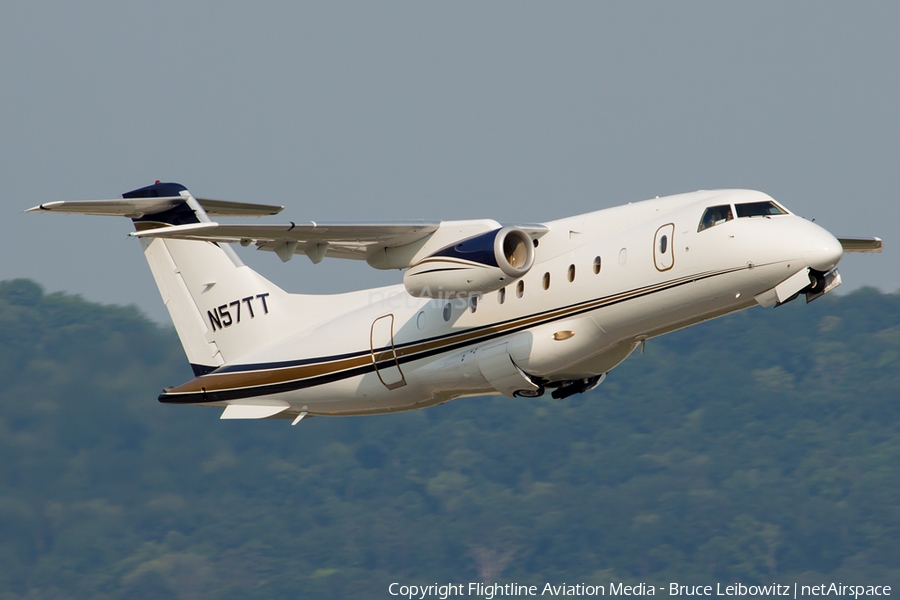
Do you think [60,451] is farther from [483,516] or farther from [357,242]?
[357,242]

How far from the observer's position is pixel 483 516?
132 feet

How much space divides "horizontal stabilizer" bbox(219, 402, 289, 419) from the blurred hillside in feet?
65.9

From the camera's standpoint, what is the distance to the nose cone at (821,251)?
33.4ft

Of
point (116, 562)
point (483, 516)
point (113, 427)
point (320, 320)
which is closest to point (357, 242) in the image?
point (320, 320)

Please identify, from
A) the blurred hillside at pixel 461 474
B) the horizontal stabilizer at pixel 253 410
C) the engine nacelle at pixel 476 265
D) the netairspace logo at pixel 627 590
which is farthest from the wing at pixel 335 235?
the netairspace logo at pixel 627 590

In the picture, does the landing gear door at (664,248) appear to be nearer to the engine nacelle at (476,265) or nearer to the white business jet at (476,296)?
the white business jet at (476,296)

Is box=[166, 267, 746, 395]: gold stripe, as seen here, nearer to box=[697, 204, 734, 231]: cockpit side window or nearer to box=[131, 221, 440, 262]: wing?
box=[697, 204, 734, 231]: cockpit side window

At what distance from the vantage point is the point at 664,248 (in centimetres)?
1095

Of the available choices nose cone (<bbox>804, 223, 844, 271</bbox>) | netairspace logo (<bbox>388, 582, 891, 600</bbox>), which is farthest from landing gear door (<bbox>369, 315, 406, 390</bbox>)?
netairspace logo (<bbox>388, 582, 891, 600</bbox>)

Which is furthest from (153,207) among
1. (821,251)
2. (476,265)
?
(821,251)

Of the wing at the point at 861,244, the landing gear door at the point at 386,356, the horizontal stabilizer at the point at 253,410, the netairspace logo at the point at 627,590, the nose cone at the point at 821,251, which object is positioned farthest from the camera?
the netairspace logo at the point at 627,590

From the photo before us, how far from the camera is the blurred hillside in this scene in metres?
33.9

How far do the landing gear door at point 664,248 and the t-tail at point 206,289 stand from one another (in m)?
5.46

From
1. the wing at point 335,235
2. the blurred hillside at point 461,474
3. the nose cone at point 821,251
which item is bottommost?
the blurred hillside at point 461,474
